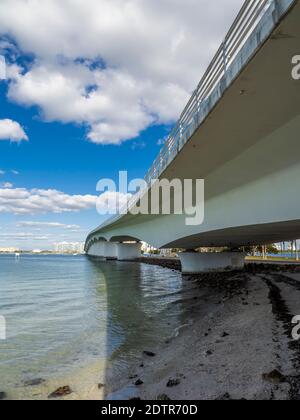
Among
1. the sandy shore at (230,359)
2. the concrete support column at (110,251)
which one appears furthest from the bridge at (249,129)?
the concrete support column at (110,251)

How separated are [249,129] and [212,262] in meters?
24.3

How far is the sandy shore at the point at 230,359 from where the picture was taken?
18.2 ft

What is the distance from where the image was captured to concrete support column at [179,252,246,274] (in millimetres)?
31336

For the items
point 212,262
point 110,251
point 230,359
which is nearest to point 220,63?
point 230,359

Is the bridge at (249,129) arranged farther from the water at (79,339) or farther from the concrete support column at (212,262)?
the concrete support column at (212,262)

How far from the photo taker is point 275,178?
993cm

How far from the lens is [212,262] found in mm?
31453

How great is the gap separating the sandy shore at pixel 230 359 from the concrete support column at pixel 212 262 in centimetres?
1755

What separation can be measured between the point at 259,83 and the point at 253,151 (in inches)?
140

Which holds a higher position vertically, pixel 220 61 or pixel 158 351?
pixel 220 61

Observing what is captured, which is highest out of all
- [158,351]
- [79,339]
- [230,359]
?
[230,359]
